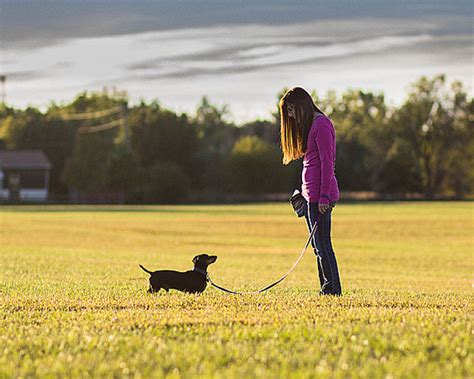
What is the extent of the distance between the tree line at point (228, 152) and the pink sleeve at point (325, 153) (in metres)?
92.5

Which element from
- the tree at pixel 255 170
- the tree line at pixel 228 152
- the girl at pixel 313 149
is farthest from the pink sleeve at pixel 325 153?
the tree at pixel 255 170

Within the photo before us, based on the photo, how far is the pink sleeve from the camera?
10.6 meters

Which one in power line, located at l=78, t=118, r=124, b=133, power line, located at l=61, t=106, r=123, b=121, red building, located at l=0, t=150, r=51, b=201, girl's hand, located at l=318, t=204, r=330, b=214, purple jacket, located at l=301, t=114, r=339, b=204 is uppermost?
power line, located at l=61, t=106, r=123, b=121

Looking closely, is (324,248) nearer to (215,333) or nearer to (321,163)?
(321,163)

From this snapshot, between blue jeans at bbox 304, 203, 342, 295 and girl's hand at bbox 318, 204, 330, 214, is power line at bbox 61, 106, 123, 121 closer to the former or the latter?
blue jeans at bbox 304, 203, 342, 295

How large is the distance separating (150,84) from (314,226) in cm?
11276

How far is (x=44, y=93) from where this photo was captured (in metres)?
132

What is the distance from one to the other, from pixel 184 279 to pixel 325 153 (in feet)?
7.58

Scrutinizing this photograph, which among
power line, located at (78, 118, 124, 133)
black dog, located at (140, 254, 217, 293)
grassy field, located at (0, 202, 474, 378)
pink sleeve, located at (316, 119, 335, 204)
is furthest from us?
power line, located at (78, 118, 124, 133)

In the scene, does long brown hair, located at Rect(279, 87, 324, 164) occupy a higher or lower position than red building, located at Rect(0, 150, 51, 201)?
higher

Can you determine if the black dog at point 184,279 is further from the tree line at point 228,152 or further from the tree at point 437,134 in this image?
the tree at point 437,134

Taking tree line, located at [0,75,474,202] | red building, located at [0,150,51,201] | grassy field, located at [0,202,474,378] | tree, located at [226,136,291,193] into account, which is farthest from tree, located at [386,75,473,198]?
grassy field, located at [0,202,474,378]

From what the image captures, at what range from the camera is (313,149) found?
10742 millimetres

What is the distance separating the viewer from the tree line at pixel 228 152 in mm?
105812
